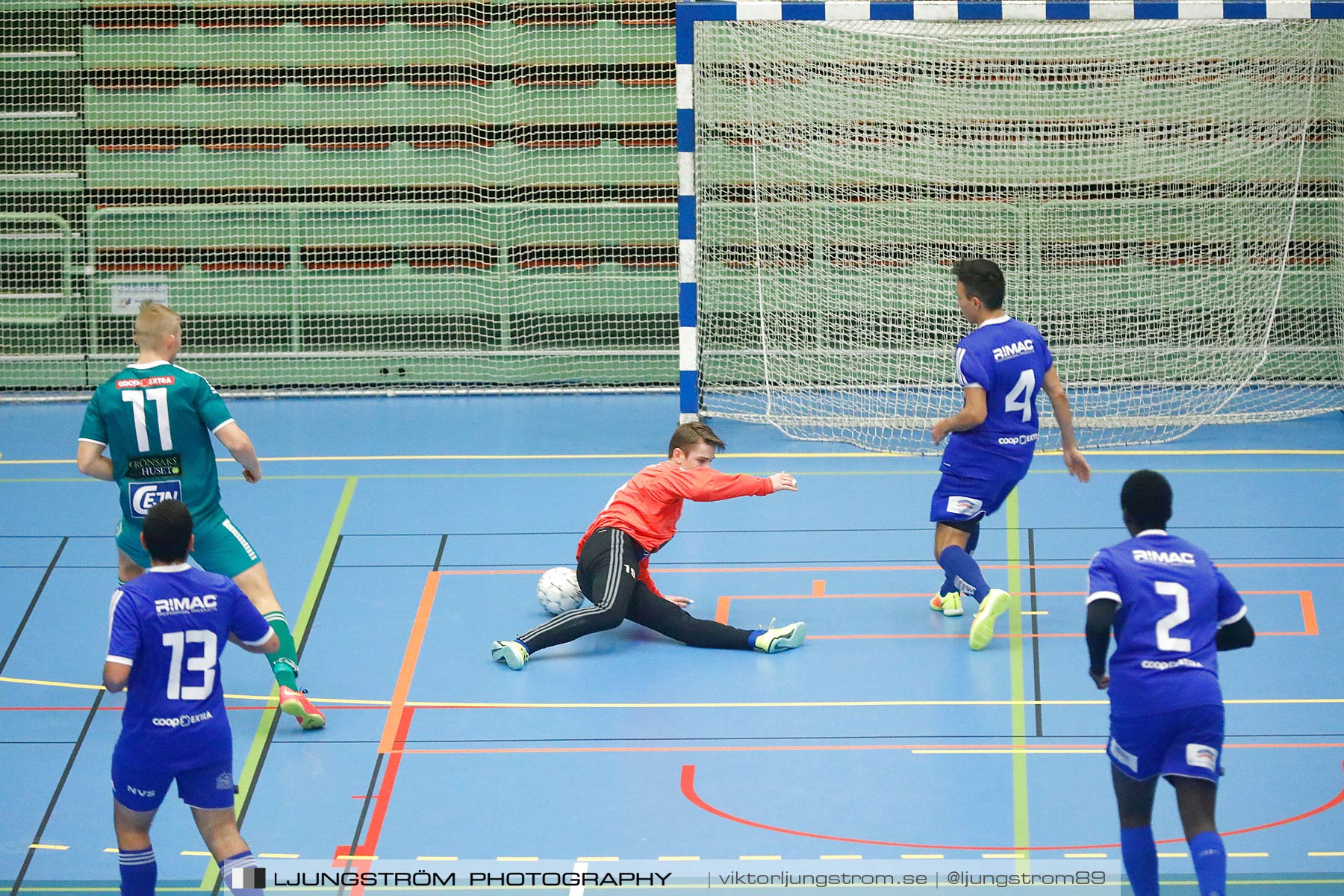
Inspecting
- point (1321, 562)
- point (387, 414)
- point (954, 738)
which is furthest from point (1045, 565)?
point (387, 414)

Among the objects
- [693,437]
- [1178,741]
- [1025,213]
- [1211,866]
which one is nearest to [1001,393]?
[693,437]

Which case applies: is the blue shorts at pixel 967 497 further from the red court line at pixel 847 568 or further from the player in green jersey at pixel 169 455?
the player in green jersey at pixel 169 455

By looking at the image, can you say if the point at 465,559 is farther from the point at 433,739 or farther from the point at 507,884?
the point at 507,884

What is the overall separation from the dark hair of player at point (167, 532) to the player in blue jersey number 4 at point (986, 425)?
3.90m

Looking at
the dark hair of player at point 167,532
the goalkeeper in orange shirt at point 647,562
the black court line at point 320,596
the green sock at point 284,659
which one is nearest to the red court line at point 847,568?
the black court line at point 320,596

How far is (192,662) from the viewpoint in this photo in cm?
527

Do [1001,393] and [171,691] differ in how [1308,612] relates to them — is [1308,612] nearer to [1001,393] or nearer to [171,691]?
[1001,393]

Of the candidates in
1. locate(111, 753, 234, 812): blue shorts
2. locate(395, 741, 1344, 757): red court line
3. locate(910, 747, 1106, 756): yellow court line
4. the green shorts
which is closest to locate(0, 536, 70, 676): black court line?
the green shorts

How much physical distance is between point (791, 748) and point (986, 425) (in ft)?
6.77

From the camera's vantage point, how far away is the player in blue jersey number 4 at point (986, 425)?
25.8 ft

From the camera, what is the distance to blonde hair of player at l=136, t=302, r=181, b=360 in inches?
277

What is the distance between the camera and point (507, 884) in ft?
19.8

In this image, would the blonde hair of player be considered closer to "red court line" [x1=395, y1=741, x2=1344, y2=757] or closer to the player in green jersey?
the player in green jersey

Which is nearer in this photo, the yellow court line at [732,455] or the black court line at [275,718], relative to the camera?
the black court line at [275,718]
